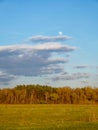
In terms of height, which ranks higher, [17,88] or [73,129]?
[17,88]

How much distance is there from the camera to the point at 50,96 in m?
126

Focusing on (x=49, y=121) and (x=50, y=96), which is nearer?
(x=49, y=121)

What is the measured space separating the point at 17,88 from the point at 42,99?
12.7 meters

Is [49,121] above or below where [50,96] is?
below

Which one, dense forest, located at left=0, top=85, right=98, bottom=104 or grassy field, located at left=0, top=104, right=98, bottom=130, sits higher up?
dense forest, located at left=0, top=85, right=98, bottom=104

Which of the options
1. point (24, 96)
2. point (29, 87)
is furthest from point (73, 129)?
point (29, 87)

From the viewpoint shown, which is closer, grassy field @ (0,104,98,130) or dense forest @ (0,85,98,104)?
grassy field @ (0,104,98,130)

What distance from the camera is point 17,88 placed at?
136625mm

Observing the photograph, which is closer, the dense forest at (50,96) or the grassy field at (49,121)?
the grassy field at (49,121)

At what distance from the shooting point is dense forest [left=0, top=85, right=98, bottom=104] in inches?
4970

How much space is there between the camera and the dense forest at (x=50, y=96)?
414 ft

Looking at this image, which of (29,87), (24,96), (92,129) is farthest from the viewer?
(29,87)

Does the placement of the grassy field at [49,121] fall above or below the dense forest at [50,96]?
below

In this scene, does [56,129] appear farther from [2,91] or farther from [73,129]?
[2,91]
